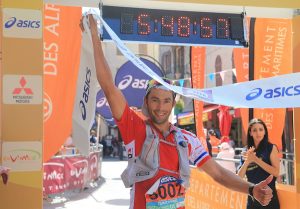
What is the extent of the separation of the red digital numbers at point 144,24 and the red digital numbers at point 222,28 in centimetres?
92

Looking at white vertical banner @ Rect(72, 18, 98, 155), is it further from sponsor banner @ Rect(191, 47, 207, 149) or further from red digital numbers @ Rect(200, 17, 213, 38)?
sponsor banner @ Rect(191, 47, 207, 149)

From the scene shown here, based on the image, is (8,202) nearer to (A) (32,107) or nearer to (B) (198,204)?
(A) (32,107)

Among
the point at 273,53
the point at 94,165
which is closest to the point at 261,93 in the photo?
the point at 273,53

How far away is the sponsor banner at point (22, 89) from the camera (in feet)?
14.5

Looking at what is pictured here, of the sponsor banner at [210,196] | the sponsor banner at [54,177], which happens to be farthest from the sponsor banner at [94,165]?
the sponsor banner at [210,196]

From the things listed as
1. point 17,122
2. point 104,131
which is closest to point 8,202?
point 17,122

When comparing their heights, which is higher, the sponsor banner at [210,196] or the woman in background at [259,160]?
the woman in background at [259,160]

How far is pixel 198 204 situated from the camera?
7336 millimetres

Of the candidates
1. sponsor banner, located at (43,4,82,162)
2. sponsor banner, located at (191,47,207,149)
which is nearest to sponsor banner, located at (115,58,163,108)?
sponsor banner, located at (191,47,207,149)

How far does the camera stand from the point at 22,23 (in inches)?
177

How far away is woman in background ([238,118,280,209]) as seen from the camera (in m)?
4.82

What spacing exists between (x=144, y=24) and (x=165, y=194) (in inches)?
116

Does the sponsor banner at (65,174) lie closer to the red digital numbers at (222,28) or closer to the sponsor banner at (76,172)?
the sponsor banner at (76,172)

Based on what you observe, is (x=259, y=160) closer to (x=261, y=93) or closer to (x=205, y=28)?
(x=261, y=93)
